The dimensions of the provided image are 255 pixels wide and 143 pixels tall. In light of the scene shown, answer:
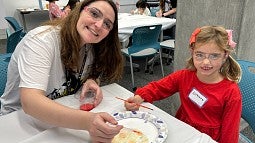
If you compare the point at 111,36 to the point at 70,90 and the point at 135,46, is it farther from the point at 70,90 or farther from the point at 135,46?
the point at 135,46

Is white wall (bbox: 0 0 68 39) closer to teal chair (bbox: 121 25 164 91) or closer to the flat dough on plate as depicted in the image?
teal chair (bbox: 121 25 164 91)

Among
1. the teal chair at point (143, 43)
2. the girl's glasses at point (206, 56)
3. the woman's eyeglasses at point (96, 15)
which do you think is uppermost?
the woman's eyeglasses at point (96, 15)

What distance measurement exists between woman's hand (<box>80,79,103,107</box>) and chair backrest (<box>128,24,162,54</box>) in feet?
5.98

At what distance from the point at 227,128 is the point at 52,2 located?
13.9 feet

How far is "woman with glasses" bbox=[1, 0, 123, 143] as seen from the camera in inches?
35.4

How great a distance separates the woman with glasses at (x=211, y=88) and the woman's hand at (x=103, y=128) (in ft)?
1.04

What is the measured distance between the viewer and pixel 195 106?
1345 millimetres

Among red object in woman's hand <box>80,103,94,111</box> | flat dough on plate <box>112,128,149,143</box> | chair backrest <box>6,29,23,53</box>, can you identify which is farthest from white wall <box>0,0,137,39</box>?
flat dough on plate <box>112,128,149,143</box>

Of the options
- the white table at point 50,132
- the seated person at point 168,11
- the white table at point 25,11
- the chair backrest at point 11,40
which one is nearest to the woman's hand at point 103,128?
the white table at point 50,132

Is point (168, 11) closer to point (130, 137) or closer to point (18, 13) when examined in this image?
point (18, 13)

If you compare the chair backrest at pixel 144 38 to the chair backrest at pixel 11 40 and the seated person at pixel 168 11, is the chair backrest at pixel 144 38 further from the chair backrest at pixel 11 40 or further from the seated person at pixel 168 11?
the seated person at pixel 168 11

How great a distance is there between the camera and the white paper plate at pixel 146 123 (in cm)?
92

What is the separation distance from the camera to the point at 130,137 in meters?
0.91

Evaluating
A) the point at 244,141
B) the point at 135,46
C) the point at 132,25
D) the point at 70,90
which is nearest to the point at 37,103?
the point at 70,90
